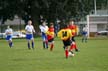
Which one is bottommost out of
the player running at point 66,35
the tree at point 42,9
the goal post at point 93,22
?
the goal post at point 93,22

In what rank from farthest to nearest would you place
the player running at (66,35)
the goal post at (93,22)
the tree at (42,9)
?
the goal post at (93,22)
the tree at (42,9)
the player running at (66,35)

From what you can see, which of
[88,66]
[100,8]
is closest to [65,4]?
[100,8]

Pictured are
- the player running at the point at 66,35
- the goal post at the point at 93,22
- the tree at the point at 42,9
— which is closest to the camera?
the player running at the point at 66,35

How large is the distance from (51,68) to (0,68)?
2.13 metres

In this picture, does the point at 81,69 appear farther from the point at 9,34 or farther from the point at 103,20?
the point at 103,20

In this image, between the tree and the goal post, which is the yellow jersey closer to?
the tree

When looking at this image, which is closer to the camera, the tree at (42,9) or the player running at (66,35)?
the player running at (66,35)

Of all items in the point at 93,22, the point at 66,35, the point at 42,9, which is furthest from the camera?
the point at 93,22

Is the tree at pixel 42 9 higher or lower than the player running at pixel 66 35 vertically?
lower

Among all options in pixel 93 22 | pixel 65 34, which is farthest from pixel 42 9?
pixel 65 34

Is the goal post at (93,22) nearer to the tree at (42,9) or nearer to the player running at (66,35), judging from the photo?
the tree at (42,9)

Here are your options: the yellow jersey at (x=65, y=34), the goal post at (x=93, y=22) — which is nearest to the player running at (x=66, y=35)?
the yellow jersey at (x=65, y=34)

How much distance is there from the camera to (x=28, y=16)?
74875 millimetres

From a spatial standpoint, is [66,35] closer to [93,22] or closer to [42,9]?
[42,9]
